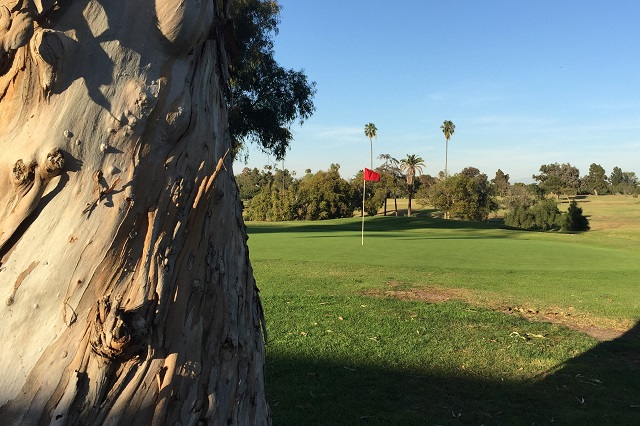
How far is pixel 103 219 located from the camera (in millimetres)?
1573

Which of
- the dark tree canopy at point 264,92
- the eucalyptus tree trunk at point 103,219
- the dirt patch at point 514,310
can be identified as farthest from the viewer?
the dark tree canopy at point 264,92

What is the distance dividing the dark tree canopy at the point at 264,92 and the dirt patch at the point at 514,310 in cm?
1364

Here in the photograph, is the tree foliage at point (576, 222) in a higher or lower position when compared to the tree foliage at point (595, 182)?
lower

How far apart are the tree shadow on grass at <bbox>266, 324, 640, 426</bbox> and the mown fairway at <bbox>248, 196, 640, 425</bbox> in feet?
0.06

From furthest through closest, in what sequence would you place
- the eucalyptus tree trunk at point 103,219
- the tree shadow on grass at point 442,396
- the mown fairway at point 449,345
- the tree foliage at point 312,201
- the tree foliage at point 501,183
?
1. the tree foliage at point 501,183
2. the tree foliage at point 312,201
3. the mown fairway at point 449,345
4. the tree shadow on grass at point 442,396
5. the eucalyptus tree trunk at point 103,219

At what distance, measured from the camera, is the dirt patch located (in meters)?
7.52

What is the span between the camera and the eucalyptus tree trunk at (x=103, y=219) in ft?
4.94

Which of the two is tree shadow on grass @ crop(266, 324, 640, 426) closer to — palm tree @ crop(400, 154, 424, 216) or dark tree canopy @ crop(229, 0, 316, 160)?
dark tree canopy @ crop(229, 0, 316, 160)

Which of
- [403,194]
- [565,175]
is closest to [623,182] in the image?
[565,175]

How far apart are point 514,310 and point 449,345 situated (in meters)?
3.00

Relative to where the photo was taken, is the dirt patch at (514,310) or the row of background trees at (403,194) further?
the row of background trees at (403,194)

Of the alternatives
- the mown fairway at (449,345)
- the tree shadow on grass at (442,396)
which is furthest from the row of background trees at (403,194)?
the tree shadow on grass at (442,396)

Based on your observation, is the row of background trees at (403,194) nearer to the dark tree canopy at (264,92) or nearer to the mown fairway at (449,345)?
the dark tree canopy at (264,92)

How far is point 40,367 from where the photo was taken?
4.86ft
